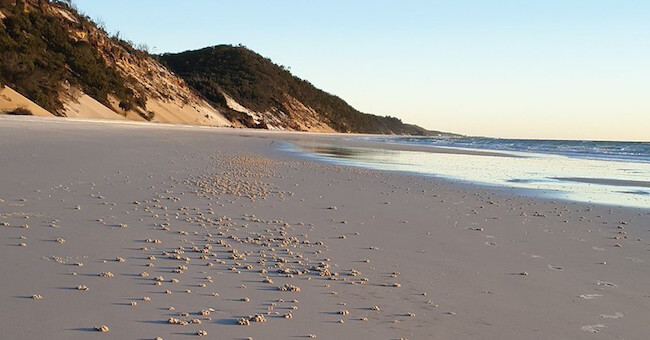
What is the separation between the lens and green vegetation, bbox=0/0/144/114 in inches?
1547

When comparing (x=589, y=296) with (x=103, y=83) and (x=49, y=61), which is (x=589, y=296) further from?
(x=103, y=83)

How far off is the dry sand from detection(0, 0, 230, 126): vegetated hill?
3085 cm

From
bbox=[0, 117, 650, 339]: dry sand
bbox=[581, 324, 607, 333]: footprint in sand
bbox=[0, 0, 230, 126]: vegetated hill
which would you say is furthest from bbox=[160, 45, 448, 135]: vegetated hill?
bbox=[581, 324, 607, 333]: footprint in sand

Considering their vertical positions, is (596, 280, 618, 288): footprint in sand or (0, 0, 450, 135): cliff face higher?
(0, 0, 450, 135): cliff face

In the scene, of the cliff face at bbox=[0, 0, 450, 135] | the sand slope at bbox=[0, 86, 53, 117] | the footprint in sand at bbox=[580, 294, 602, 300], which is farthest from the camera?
the cliff face at bbox=[0, 0, 450, 135]

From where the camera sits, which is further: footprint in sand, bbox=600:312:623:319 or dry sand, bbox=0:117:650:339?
footprint in sand, bbox=600:312:623:319

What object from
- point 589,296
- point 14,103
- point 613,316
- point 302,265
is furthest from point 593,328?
point 14,103

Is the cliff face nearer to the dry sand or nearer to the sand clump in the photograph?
the dry sand

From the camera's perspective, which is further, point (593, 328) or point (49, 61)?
point (49, 61)

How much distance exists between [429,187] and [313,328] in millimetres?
9228

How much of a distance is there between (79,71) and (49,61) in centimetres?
507

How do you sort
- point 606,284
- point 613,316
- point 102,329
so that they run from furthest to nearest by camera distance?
point 606,284 → point 613,316 → point 102,329

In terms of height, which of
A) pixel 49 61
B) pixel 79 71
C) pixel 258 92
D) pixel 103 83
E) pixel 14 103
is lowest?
pixel 14 103

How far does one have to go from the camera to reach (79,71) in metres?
50.9
